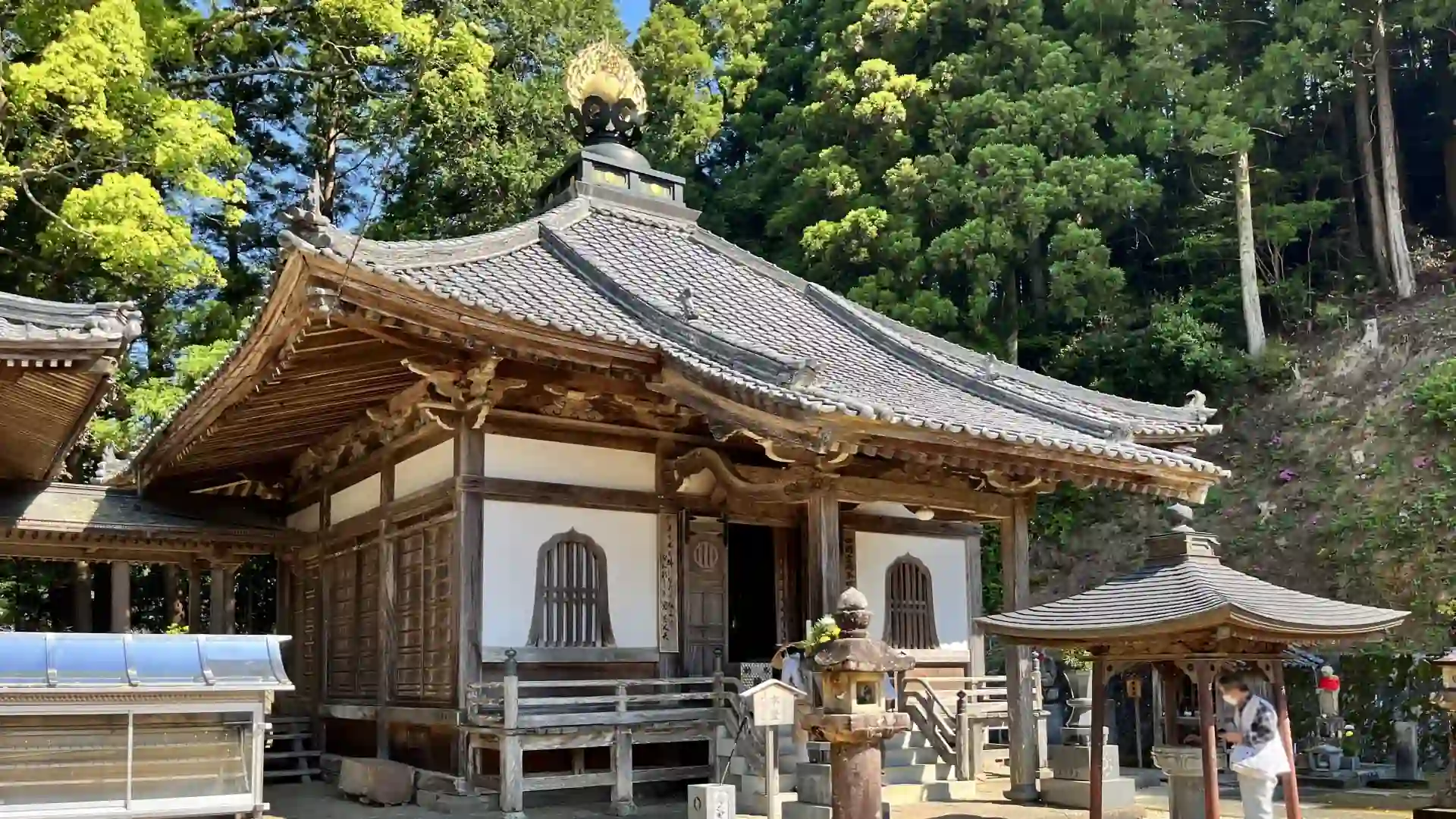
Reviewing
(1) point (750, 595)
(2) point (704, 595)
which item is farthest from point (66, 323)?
(1) point (750, 595)

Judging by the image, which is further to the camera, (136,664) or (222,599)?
(222,599)

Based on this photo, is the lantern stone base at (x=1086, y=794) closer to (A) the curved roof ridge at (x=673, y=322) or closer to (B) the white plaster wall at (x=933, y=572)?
(B) the white plaster wall at (x=933, y=572)

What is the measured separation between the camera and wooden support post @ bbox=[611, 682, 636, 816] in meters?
10.8

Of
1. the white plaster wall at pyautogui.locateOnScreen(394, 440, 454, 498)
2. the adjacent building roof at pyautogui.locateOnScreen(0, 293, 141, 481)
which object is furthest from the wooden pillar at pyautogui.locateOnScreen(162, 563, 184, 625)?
the adjacent building roof at pyautogui.locateOnScreen(0, 293, 141, 481)

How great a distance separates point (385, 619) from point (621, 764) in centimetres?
371

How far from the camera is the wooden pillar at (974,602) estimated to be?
14.7 m

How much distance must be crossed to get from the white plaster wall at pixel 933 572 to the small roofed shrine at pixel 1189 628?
Answer: 478 cm

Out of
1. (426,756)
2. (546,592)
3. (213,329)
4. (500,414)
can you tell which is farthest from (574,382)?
(213,329)

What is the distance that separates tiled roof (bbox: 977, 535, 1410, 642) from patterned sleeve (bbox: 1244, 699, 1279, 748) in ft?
1.65

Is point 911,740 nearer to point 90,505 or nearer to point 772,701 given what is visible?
point 772,701

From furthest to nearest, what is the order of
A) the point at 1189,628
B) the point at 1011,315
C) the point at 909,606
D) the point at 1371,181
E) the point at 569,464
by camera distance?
1. the point at 1371,181
2. the point at 1011,315
3. the point at 909,606
4. the point at 569,464
5. the point at 1189,628

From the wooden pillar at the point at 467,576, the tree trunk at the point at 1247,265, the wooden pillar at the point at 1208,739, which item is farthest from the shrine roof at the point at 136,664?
the tree trunk at the point at 1247,265

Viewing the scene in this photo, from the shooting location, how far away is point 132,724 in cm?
664

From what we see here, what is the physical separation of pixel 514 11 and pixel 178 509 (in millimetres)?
18103
